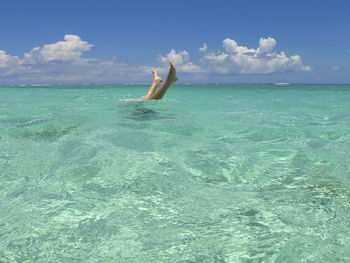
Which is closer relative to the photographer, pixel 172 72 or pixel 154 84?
pixel 172 72

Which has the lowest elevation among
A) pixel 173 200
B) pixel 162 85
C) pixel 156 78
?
pixel 173 200

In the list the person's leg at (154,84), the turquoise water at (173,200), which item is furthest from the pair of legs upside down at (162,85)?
the turquoise water at (173,200)

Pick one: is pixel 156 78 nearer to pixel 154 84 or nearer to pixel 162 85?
pixel 154 84

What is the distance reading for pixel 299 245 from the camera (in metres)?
1.51

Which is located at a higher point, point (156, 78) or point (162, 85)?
point (156, 78)

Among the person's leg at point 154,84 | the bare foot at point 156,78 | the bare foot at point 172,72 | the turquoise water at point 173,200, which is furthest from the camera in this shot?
the bare foot at point 156,78

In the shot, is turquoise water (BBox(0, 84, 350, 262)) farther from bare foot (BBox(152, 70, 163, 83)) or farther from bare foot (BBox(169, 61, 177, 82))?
bare foot (BBox(152, 70, 163, 83))

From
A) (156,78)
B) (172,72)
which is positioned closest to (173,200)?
(172,72)

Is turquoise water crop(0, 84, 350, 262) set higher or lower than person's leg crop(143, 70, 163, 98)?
lower

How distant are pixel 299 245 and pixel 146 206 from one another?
3.34ft

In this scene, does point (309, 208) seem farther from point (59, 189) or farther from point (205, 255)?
point (59, 189)

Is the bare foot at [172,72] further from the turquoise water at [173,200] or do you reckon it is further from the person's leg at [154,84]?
the turquoise water at [173,200]

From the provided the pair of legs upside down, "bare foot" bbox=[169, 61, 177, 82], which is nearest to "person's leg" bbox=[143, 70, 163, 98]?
the pair of legs upside down

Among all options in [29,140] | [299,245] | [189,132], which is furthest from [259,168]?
[29,140]
